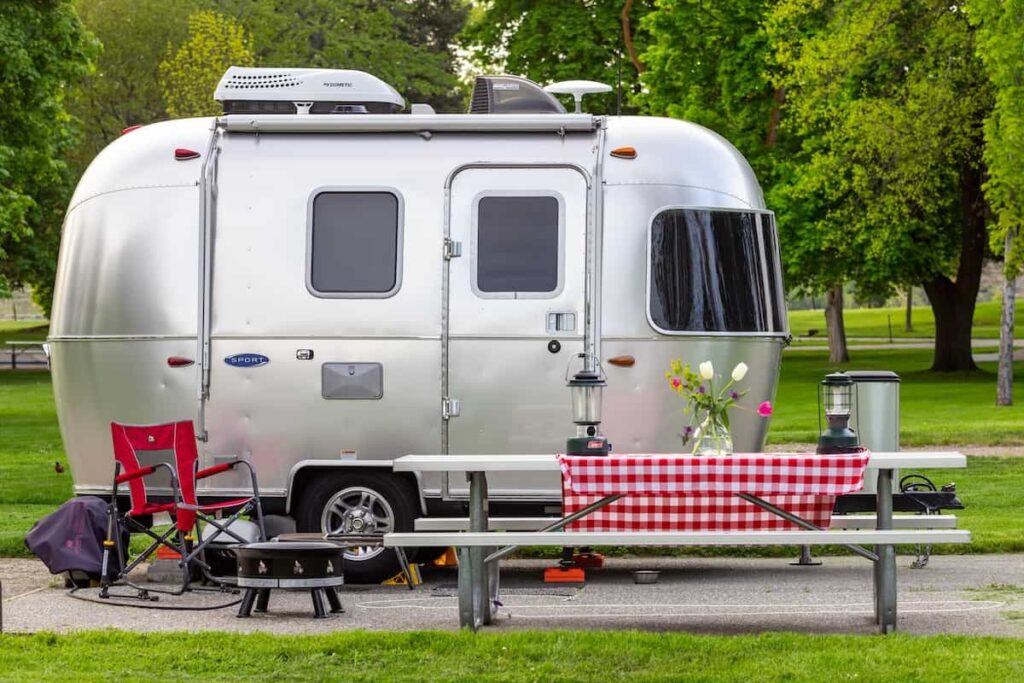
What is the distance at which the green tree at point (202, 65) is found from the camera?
37.3 m

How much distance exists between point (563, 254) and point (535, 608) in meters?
2.20

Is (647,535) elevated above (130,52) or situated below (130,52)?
below

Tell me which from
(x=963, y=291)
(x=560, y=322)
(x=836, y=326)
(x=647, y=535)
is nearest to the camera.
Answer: (x=647, y=535)

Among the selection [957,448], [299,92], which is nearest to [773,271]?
[299,92]

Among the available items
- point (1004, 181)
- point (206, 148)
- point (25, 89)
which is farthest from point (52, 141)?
point (206, 148)

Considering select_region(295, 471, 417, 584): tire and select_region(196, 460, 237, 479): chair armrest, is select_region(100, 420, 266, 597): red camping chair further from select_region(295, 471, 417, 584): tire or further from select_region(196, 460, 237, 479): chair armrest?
select_region(295, 471, 417, 584): tire

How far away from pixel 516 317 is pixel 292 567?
220 centimetres

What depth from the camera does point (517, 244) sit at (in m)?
10.4

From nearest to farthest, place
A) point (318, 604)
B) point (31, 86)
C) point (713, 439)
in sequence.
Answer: point (713, 439), point (318, 604), point (31, 86)

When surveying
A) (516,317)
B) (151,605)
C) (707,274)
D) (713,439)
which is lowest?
(151,605)

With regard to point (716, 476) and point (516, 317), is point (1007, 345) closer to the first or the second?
point (516, 317)

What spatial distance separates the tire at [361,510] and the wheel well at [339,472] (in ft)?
0.04

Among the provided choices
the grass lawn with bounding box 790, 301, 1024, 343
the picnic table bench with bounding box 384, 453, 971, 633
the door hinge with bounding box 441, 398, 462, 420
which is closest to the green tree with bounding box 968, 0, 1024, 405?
the door hinge with bounding box 441, 398, 462, 420

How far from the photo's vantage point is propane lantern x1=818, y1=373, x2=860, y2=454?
28.1 ft
